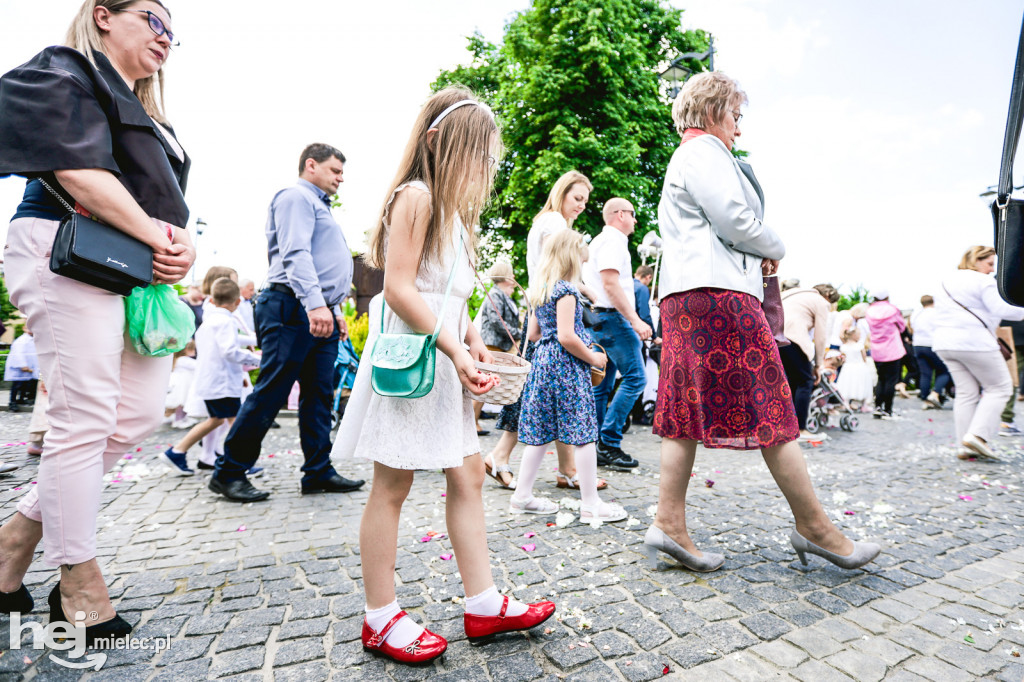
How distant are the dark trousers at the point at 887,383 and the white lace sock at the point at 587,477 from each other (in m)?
8.87

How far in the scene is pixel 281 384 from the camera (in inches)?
155

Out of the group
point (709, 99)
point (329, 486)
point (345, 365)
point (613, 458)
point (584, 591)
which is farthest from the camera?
point (345, 365)

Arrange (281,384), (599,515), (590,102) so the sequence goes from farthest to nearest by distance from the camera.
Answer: (590,102) < (281,384) < (599,515)

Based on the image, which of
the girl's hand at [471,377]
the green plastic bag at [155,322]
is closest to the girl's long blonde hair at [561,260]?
the girl's hand at [471,377]

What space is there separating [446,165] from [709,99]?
5.37 ft

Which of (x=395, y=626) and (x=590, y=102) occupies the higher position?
(x=590, y=102)

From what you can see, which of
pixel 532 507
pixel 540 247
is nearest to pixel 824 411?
pixel 540 247

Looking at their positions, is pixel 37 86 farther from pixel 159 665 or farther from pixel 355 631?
pixel 355 631

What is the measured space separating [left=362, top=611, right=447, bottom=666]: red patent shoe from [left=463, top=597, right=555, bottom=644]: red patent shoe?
0.11 metres

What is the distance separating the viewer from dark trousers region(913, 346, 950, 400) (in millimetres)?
11352

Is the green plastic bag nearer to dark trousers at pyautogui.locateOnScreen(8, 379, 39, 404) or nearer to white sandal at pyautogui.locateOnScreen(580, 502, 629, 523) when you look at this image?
white sandal at pyautogui.locateOnScreen(580, 502, 629, 523)

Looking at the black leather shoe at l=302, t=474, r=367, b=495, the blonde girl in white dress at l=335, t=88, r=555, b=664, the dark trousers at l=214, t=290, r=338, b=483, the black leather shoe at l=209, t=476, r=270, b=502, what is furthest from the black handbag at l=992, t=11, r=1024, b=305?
the black leather shoe at l=209, t=476, r=270, b=502

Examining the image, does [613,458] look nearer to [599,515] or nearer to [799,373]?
[599,515]

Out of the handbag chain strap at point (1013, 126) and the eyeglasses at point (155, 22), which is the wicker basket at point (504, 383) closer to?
the handbag chain strap at point (1013, 126)
